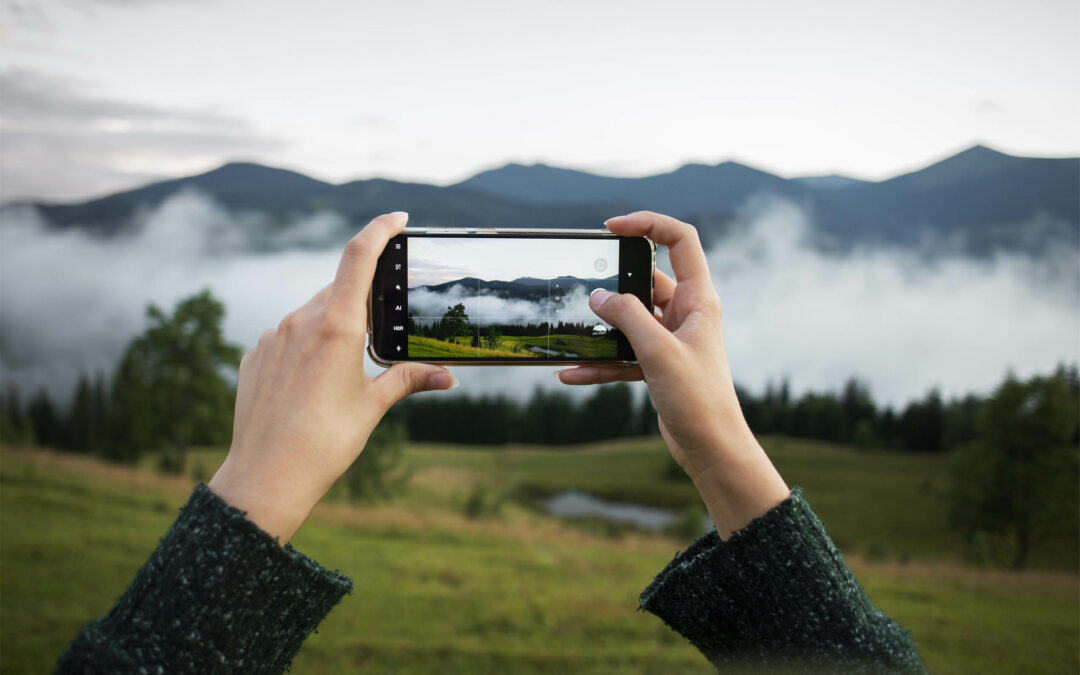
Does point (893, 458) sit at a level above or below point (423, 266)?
below

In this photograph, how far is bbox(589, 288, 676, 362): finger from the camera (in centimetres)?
180

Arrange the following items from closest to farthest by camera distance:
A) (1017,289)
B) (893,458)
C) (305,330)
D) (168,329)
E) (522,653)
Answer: (305,330) → (522,653) → (168,329) → (893,458) → (1017,289)

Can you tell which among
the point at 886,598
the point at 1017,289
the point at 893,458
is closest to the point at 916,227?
the point at 1017,289

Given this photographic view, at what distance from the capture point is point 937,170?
4416 centimetres

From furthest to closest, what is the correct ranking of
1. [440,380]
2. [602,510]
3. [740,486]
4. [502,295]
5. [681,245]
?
[602,510] → [502,295] → [440,380] → [681,245] → [740,486]

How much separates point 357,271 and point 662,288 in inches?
53.1

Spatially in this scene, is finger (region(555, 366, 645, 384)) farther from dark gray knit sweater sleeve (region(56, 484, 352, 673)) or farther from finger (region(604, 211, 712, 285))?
dark gray knit sweater sleeve (region(56, 484, 352, 673))

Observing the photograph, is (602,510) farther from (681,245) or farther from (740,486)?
(740,486)

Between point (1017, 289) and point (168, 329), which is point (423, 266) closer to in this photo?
point (168, 329)

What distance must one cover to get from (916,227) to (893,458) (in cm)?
2116

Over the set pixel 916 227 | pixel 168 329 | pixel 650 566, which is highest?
pixel 916 227

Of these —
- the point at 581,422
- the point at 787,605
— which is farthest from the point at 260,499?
the point at 581,422

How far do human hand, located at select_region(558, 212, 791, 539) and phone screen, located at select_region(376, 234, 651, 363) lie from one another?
0.54m

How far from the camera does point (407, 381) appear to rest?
2148 millimetres
